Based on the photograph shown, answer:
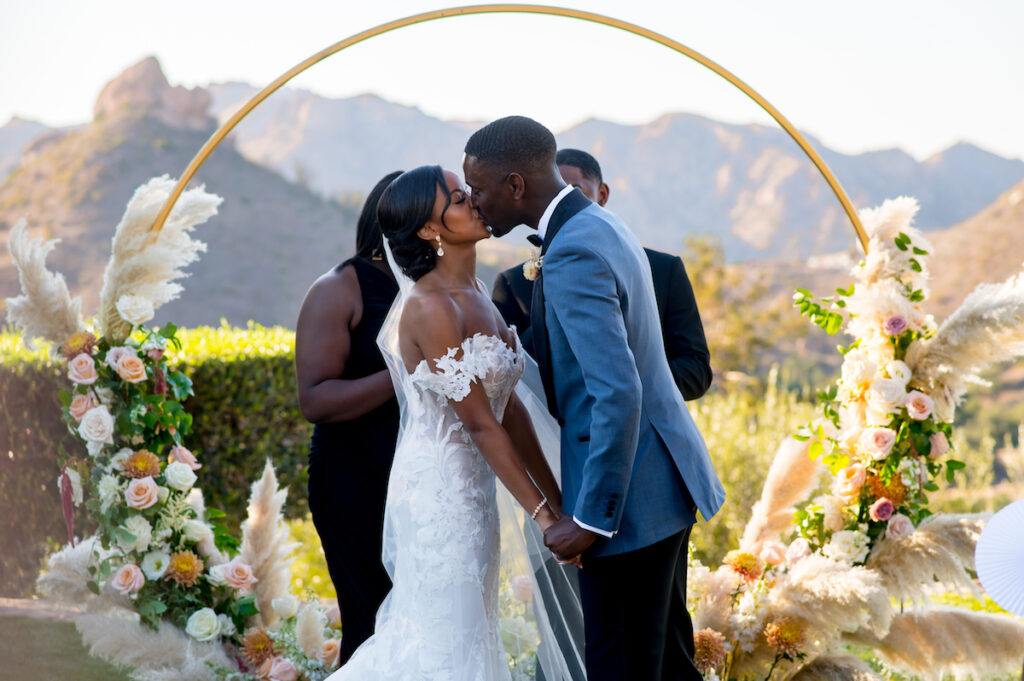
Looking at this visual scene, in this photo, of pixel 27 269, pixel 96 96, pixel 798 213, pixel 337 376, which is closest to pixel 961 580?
pixel 337 376

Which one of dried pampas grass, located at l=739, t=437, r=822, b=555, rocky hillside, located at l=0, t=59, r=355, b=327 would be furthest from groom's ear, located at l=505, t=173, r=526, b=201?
rocky hillside, located at l=0, t=59, r=355, b=327

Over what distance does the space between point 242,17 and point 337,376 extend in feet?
144

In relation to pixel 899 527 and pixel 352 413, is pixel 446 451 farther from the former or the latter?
pixel 899 527

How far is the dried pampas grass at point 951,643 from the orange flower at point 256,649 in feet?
8.71

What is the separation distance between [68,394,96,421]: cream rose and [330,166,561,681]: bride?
1797 millimetres

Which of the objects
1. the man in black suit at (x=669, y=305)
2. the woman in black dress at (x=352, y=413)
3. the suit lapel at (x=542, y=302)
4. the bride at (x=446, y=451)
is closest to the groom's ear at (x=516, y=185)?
the suit lapel at (x=542, y=302)

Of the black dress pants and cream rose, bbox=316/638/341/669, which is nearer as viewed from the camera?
the black dress pants

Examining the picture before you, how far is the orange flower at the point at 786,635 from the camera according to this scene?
386 cm

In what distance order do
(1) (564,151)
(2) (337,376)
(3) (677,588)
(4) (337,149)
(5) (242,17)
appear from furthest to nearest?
(4) (337,149)
(5) (242,17)
(1) (564,151)
(2) (337,376)
(3) (677,588)

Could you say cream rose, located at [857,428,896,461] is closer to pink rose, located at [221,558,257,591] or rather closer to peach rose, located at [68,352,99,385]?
pink rose, located at [221,558,257,591]

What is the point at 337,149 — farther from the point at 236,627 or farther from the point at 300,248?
the point at 236,627

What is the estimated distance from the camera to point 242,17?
141ft

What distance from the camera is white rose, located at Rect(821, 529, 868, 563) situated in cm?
413

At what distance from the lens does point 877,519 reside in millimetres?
4141
